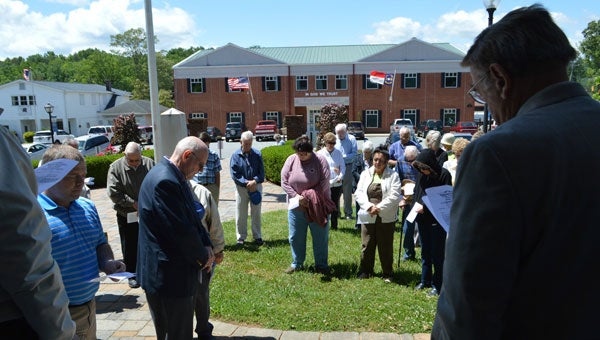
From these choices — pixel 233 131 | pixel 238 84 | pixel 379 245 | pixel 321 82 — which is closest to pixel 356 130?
pixel 321 82

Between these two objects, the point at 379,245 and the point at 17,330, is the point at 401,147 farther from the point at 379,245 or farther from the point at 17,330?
the point at 17,330

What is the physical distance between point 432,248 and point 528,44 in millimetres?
4347

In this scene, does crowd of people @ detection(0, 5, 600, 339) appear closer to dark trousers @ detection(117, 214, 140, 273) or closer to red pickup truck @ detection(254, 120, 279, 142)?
dark trousers @ detection(117, 214, 140, 273)

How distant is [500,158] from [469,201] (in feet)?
0.49

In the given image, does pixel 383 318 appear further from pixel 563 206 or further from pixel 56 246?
pixel 563 206

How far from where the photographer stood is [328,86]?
4262cm

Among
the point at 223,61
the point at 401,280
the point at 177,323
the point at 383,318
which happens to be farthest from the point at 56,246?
the point at 223,61

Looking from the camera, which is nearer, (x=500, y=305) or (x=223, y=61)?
(x=500, y=305)

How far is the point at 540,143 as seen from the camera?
1.23m

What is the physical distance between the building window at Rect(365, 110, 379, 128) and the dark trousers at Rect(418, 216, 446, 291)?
37.8m

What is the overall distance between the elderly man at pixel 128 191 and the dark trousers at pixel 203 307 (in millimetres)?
2018

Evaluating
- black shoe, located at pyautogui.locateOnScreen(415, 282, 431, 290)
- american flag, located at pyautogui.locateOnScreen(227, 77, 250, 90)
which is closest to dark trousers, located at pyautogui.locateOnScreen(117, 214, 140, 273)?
black shoe, located at pyautogui.locateOnScreen(415, 282, 431, 290)

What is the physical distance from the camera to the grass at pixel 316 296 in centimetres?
455

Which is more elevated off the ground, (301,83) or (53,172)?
(301,83)
